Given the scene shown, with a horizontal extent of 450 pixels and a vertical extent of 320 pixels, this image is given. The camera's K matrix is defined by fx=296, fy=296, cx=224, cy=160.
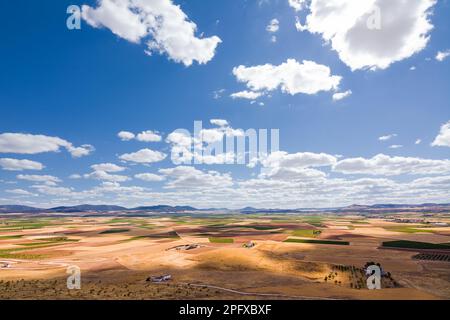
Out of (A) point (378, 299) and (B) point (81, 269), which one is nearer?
(A) point (378, 299)

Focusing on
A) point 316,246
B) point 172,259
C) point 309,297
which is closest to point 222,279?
point 309,297

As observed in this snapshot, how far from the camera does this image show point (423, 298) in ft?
A: 130

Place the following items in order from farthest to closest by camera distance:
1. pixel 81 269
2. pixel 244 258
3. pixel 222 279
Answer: pixel 244 258
pixel 81 269
pixel 222 279

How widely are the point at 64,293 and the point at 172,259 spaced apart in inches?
1256

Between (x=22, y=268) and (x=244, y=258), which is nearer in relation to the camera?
(x=22, y=268)
